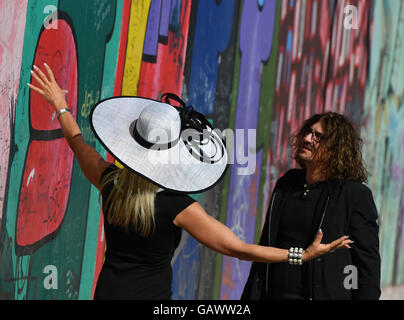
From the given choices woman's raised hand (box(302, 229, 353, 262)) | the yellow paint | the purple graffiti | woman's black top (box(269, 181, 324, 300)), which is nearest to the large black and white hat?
woman's raised hand (box(302, 229, 353, 262))

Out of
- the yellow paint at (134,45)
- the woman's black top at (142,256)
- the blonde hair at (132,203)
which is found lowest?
the woman's black top at (142,256)

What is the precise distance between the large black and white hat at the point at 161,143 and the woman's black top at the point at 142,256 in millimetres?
107

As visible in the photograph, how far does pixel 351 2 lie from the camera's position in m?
8.65

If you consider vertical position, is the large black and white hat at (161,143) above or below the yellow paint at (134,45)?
below

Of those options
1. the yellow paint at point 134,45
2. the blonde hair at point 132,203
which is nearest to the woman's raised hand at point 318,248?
the blonde hair at point 132,203

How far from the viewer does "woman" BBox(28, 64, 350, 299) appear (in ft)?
10.0

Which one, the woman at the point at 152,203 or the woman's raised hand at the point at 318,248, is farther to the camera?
the woman's raised hand at the point at 318,248

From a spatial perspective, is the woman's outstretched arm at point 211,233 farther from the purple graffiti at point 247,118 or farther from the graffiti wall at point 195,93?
the purple graffiti at point 247,118

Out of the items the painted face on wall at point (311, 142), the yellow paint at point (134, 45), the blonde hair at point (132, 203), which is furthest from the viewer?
the yellow paint at point (134, 45)

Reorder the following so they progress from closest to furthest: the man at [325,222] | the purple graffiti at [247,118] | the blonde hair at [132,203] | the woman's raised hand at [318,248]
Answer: the blonde hair at [132,203] < the woman's raised hand at [318,248] < the man at [325,222] < the purple graffiti at [247,118]

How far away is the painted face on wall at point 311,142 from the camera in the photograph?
4.21m

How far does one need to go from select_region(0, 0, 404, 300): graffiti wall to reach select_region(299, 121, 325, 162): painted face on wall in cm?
141

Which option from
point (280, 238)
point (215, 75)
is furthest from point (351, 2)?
point (280, 238)

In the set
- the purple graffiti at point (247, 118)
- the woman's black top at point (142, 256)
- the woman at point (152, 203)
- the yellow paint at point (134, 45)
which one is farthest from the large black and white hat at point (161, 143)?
the purple graffiti at point (247, 118)
